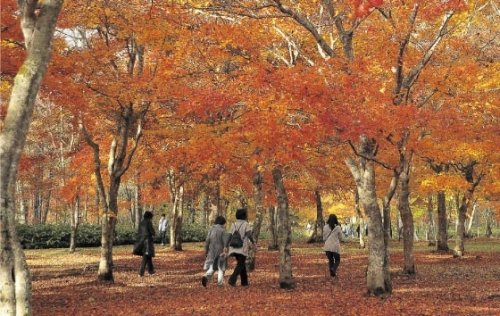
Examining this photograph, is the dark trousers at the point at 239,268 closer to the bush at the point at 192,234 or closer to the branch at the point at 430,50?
the branch at the point at 430,50

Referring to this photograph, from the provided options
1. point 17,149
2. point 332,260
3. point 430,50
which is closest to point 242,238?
point 332,260

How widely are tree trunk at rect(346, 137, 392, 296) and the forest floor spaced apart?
0.44 m

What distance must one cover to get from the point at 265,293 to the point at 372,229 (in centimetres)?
345

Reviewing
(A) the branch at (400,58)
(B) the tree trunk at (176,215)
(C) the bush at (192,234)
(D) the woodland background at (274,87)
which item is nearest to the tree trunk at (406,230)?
(D) the woodland background at (274,87)

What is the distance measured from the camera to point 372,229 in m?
12.9

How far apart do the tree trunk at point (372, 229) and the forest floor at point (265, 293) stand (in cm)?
44

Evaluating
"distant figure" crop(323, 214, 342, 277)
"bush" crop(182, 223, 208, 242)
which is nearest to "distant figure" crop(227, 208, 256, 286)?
"distant figure" crop(323, 214, 342, 277)

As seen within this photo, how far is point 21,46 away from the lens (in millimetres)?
14344

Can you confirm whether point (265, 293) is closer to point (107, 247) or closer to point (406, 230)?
point (107, 247)

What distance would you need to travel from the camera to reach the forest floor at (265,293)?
449 inches

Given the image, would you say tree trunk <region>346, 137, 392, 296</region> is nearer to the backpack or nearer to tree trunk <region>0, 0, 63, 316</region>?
the backpack

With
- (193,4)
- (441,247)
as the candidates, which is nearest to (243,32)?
(193,4)

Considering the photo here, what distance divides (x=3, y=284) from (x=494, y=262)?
2417 centimetres

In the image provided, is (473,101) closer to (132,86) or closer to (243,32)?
(243,32)
